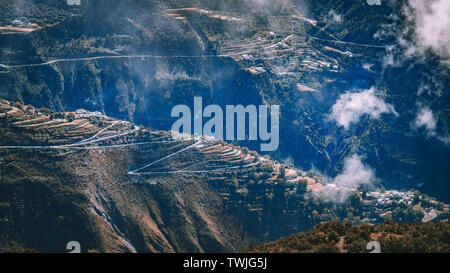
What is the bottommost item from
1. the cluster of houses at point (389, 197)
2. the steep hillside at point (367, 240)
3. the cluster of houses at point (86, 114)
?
the cluster of houses at point (389, 197)

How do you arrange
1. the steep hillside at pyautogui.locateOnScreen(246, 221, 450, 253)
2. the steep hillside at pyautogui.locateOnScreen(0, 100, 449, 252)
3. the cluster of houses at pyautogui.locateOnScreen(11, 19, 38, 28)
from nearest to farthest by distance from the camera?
the steep hillside at pyautogui.locateOnScreen(246, 221, 450, 253) < the steep hillside at pyautogui.locateOnScreen(0, 100, 449, 252) < the cluster of houses at pyautogui.locateOnScreen(11, 19, 38, 28)

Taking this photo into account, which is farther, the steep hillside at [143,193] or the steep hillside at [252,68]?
the steep hillside at [252,68]

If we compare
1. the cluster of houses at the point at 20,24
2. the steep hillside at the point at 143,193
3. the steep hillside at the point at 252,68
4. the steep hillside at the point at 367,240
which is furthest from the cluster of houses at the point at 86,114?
the steep hillside at the point at 367,240

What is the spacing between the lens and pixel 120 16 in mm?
155750

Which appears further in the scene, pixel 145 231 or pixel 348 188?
pixel 348 188

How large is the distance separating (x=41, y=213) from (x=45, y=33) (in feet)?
179

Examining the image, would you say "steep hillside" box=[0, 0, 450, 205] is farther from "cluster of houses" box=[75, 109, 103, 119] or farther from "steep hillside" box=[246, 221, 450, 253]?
"steep hillside" box=[246, 221, 450, 253]

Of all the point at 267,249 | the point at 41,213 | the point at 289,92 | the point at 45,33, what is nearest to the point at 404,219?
the point at 289,92

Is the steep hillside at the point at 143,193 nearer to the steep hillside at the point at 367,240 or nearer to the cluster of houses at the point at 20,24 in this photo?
the cluster of houses at the point at 20,24

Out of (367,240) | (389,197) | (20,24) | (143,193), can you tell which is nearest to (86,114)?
(143,193)

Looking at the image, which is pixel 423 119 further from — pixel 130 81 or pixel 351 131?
pixel 130 81

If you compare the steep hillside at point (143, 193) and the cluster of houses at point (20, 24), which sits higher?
A: the cluster of houses at point (20, 24)

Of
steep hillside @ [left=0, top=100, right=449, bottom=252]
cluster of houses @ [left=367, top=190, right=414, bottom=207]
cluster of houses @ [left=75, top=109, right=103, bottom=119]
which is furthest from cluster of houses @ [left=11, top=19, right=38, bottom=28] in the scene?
cluster of houses @ [left=367, top=190, right=414, bottom=207]

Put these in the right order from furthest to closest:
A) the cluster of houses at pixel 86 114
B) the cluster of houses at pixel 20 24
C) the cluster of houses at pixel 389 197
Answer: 1. the cluster of houses at pixel 389 197
2. the cluster of houses at pixel 20 24
3. the cluster of houses at pixel 86 114
